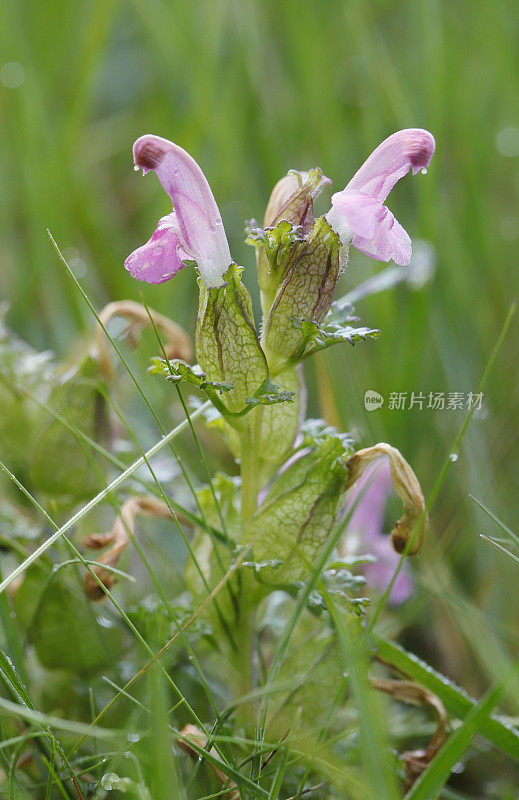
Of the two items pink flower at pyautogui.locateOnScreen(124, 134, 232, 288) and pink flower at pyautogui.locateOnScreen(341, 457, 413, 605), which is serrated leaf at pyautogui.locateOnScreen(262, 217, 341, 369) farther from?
pink flower at pyautogui.locateOnScreen(341, 457, 413, 605)

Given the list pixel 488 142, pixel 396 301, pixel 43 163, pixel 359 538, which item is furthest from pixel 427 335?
pixel 43 163

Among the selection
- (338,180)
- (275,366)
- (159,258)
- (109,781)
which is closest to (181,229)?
(159,258)

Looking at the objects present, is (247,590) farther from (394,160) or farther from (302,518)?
(394,160)

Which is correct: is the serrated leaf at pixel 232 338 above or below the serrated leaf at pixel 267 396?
above

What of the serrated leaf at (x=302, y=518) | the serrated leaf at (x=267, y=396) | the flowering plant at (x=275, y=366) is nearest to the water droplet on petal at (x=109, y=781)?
the flowering plant at (x=275, y=366)

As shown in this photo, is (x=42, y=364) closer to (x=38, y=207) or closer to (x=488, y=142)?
(x=38, y=207)

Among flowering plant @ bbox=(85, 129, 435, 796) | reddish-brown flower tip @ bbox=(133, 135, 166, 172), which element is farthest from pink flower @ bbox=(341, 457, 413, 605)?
reddish-brown flower tip @ bbox=(133, 135, 166, 172)

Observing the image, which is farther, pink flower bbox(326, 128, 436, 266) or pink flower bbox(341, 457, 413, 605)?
pink flower bbox(341, 457, 413, 605)

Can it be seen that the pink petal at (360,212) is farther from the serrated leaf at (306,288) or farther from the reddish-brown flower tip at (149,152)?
the reddish-brown flower tip at (149,152)
